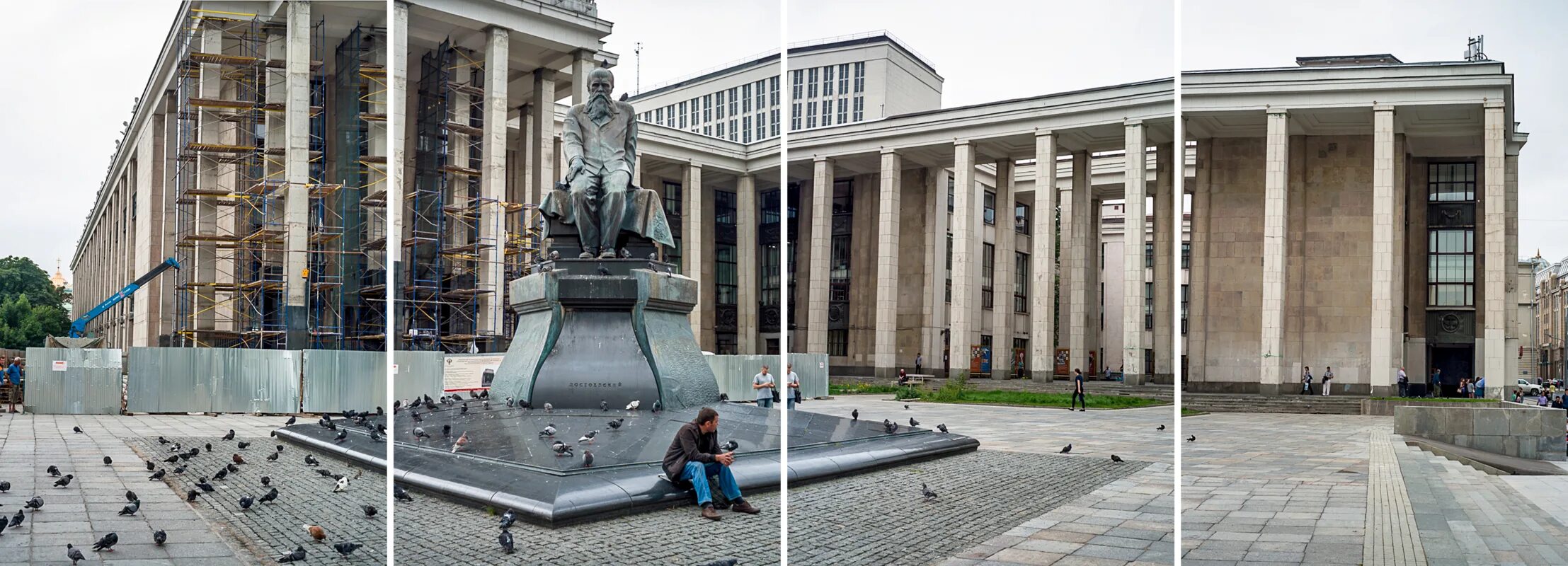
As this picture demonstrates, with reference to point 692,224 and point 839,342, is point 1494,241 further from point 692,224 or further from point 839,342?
point 692,224

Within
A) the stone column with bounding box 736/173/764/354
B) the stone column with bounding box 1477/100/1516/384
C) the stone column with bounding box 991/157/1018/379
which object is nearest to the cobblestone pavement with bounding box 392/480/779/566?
the stone column with bounding box 1477/100/1516/384

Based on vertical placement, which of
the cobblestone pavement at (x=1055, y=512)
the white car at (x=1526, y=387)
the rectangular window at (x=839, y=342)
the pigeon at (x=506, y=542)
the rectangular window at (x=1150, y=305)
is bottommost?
the white car at (x=1526, y=387)

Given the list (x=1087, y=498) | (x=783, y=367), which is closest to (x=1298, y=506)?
(x=1087, y=498)

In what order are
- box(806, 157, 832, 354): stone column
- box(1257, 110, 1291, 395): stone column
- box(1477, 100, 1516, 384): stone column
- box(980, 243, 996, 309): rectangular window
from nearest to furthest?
box(1477, 100, 1516, 384): stone column → box(1257, 110, 1291, 395): stone column → box(806, 157, 832, 354): stone column → box(980, 243, 996, 309): rectangular window

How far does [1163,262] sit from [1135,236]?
8.03 ft

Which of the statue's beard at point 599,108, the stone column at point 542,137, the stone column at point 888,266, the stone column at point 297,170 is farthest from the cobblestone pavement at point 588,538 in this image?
the stone column at point 888,266

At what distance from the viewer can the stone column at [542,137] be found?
4375 centimetres

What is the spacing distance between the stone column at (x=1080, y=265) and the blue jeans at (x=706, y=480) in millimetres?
38992

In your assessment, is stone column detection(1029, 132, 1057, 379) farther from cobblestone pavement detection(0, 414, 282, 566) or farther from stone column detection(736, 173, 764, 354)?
cobblestone pavement detection(0, 414, 282, 566)

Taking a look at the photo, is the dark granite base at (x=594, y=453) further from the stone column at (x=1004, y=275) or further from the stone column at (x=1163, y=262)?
the stone column at (x=1004, y=275)

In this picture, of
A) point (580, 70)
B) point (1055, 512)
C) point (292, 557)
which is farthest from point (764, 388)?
point (580, 70)

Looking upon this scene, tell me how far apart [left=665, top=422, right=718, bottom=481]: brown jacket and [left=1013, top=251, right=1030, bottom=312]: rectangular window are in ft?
184

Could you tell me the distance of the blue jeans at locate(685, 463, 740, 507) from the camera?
8.73 metres

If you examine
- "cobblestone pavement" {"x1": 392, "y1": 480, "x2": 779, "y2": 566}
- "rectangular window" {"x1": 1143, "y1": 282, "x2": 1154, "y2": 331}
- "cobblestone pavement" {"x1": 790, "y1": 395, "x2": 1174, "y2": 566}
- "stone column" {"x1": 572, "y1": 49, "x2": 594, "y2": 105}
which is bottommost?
"cobblestone pavement" {"x1": 790, "y1": 395, "x2": 1174, "y2": 566}
